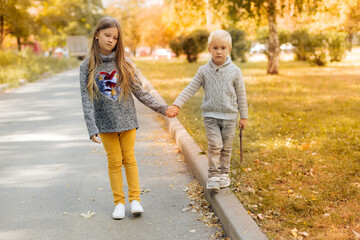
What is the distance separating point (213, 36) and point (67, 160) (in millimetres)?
3179

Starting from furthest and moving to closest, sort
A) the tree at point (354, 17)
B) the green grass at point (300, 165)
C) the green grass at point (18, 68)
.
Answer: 1. the green grass at point (18, 68)
2. the tree at point (354, 17)
3. the green grass at point (300, 165)

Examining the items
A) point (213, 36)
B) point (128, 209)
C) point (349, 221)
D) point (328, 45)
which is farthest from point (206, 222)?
point (328, 45)

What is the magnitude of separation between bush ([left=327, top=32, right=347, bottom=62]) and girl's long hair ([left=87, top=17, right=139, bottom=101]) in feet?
71.2

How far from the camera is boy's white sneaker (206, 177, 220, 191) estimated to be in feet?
13.8

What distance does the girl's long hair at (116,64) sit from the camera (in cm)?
387

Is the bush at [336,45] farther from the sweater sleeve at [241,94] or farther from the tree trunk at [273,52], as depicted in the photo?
the sweater sleeve at [241,94]

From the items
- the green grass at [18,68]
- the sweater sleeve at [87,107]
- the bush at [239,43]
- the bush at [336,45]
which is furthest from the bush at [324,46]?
the sweater sleeve at [87,107]

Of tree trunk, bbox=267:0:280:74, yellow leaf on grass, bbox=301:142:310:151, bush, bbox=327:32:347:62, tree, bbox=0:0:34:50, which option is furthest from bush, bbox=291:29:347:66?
yellow leaf on grass, bbox=301:142:310:151

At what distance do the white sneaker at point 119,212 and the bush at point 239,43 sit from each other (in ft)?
84.9

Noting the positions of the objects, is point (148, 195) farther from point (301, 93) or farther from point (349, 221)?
point (301, 93)

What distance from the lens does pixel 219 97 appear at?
4160mm

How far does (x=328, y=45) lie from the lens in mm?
23875

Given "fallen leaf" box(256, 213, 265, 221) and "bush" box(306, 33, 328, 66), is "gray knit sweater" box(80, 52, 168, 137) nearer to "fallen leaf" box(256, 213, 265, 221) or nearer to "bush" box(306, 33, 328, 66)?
"fallen leaf" box(256, 213, 265, 221)

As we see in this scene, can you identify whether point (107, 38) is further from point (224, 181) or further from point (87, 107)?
point (224, 181)
